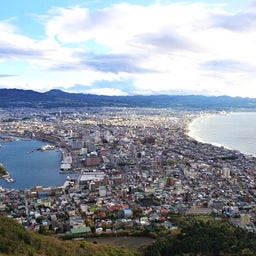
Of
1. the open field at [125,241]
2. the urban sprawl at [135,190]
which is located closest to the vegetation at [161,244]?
the open field at [125,241]

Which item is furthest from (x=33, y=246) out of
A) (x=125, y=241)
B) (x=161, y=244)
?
(x=125, y=241)

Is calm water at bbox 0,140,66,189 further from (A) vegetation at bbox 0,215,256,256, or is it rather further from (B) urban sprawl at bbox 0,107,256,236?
(A) vegetation at bbox 0,215,256,256

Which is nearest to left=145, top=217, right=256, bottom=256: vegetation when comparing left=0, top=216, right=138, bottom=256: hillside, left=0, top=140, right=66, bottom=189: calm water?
left=0, top=216, right=138, bottom=256: hillside

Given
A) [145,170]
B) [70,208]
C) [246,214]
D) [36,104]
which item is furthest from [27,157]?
[36,104]

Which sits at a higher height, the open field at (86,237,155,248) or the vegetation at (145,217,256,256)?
the vegetation at (145,217,256,256)

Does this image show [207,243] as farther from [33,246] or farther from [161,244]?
[33,246]

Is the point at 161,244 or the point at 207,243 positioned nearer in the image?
the point at 207,243
